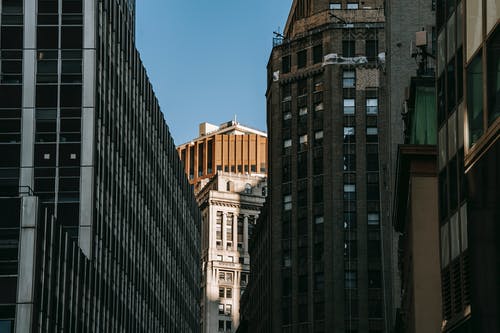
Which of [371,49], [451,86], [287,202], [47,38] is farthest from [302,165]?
[451,86]

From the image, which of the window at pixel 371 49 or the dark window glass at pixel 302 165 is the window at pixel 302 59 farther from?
the dark window glass at pixel 302 165

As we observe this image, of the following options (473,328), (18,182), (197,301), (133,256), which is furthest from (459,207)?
(197,301)

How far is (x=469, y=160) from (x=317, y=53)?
306 ft

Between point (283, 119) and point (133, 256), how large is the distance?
24.9 m

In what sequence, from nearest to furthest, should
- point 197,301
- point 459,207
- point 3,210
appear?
point 459,207, point 3,210, point 197,301

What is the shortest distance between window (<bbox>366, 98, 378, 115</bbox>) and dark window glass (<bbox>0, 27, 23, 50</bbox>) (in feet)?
125

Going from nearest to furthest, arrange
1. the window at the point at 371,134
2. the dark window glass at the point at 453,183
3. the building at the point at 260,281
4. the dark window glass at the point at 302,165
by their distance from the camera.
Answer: the dark window glass at the point at 453,183 → the window at the point at 371,134 → the dark window glass at the point at 302,165 → the building at the point at 260,281

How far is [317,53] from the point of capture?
12875 cm

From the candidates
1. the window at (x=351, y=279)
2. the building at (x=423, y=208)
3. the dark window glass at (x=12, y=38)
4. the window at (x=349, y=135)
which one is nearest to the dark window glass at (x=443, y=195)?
the building at (x=423, y=208)

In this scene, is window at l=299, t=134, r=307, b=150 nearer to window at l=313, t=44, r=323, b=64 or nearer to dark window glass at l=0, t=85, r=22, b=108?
window at l=313, t=44, r=323, b=64

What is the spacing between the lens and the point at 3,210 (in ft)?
248

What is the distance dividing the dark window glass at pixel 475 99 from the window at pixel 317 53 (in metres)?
90.7

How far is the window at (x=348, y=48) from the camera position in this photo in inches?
4998

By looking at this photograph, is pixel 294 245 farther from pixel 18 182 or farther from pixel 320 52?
pixel 18 182
